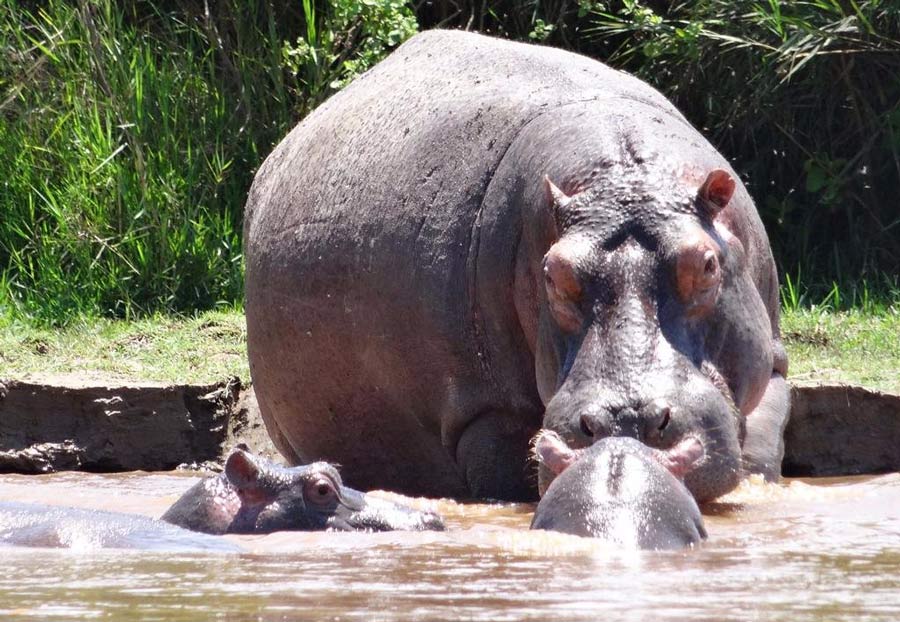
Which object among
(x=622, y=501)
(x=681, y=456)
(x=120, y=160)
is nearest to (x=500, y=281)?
(x=681, y=456)

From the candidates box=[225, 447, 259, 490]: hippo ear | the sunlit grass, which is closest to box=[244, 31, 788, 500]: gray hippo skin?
box=[225, 447, 259, 490]: hippo ear

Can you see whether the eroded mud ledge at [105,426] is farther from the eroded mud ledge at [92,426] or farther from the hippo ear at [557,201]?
the hippo ear at [557,201]

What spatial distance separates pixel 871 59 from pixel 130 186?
12.8 feet

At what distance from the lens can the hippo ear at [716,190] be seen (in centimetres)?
467

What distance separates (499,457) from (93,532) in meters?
1.45

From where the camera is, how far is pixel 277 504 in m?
4.53

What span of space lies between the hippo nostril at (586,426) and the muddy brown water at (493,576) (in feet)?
0.91

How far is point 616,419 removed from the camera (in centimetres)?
418

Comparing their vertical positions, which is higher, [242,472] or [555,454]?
[555,454]

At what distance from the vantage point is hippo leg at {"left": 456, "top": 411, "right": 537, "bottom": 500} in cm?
509

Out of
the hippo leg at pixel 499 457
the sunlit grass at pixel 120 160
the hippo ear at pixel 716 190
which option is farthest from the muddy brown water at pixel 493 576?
the sunlit grass at pixel 120 160

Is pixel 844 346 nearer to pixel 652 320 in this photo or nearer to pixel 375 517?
pixel 652 320

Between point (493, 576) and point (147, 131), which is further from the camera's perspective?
point (147, 131)

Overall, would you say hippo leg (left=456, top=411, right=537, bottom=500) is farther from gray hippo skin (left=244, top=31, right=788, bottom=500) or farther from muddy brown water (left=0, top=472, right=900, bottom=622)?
muddy brown water (left=0, top=472, right=900, bottom=622)
